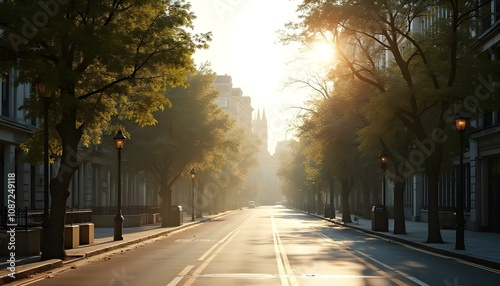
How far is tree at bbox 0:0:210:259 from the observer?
65.8 ft

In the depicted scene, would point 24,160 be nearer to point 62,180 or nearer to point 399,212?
point 62,180

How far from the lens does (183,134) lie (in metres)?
49.6

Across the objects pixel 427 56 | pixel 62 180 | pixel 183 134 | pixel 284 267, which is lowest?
pixel 284 267

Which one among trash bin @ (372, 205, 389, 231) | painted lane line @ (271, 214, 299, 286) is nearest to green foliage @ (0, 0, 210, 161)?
painted lane line @ (271, 214, 299, 286)

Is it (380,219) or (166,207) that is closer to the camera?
(380,219)

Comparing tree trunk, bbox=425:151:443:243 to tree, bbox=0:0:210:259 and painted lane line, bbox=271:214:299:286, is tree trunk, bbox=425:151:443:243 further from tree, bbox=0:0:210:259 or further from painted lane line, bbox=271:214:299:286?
tree, bbox=0:0:210:259

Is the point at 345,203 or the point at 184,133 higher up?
the point at 184,133

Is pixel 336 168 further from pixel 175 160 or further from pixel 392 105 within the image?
pixel 392 105

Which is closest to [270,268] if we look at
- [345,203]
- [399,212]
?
[399,212]

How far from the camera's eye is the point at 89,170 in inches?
2397

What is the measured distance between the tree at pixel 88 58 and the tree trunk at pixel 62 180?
0.03 metres

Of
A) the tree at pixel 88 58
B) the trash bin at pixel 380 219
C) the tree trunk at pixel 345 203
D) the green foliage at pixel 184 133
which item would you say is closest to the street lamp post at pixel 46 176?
the tree at pixel 88 58

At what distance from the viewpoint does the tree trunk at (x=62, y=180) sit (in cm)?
2125

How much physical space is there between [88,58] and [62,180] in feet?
12.6
